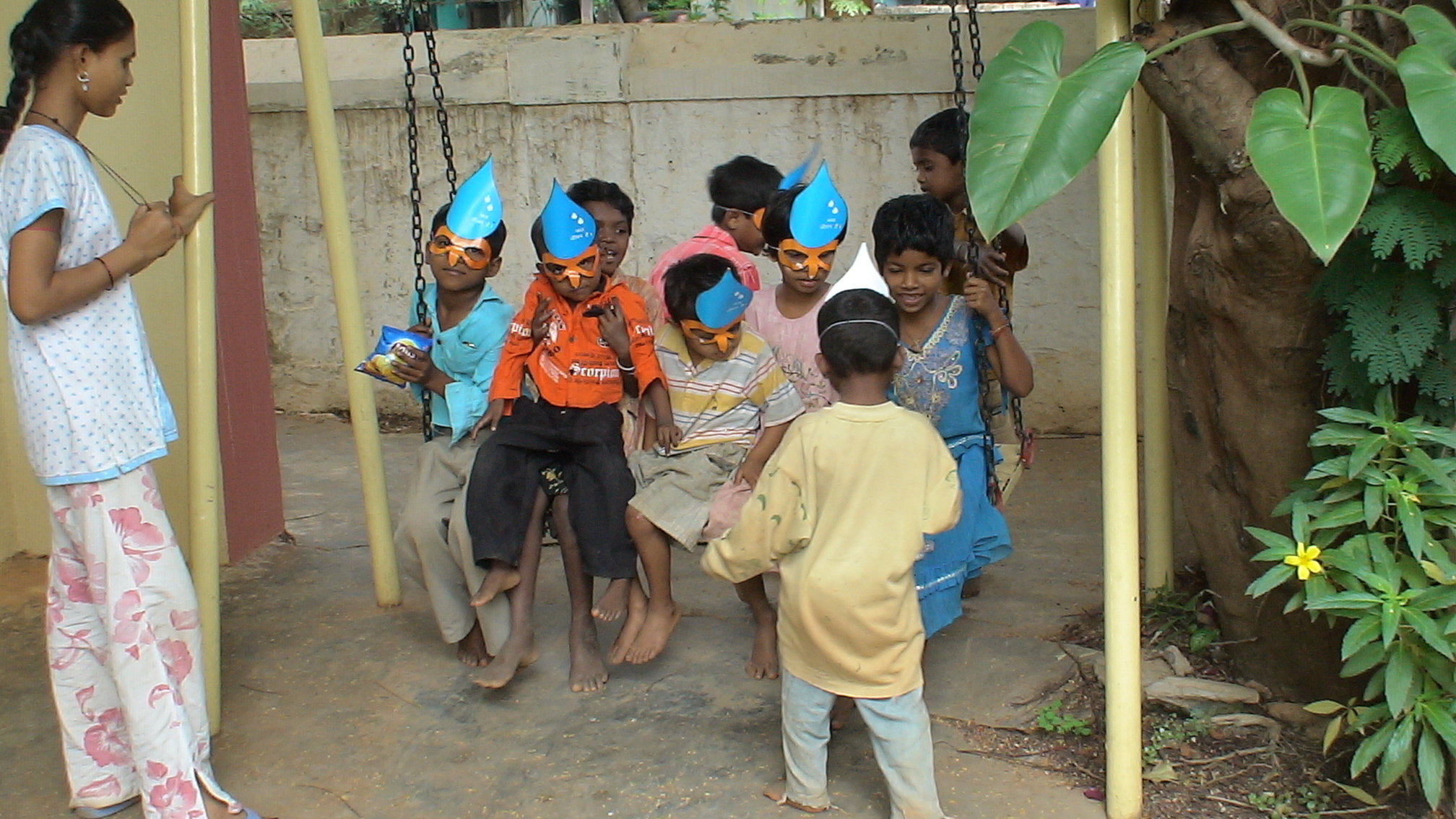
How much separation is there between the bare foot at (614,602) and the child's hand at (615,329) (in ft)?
2.17

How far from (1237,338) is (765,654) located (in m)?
1.56

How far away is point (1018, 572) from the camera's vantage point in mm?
4609

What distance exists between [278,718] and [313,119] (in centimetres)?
182

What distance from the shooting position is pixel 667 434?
148 inches

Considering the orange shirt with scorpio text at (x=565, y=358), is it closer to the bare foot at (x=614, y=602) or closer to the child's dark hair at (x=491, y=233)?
the child's dark hair at (x=491, y=233)

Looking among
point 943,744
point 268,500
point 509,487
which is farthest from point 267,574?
point 943,744

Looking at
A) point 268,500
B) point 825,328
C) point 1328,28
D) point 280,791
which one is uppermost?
point 1328,28

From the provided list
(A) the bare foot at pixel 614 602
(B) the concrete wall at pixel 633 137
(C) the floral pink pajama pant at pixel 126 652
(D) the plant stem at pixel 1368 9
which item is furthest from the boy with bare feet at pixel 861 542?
(B) the concrete wall at pixel 633 137

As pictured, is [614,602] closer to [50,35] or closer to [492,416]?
[492,416]

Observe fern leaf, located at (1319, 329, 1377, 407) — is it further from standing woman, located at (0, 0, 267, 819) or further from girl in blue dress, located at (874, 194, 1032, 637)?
standing woman, located at (0, 0, 267, 819)

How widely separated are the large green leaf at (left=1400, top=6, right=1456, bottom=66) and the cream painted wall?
3.83 meters

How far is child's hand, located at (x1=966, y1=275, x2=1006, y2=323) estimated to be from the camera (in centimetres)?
355

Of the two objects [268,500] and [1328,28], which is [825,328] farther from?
[268,500]

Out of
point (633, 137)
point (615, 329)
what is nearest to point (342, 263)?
point (615, 329)
